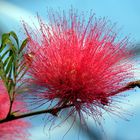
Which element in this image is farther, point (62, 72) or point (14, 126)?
point (14, 126)

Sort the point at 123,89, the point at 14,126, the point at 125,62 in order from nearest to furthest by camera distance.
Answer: the point at 123,89 < the point at 125,62 < the point at 14,126

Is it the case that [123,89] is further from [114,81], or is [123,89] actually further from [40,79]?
[40,79]

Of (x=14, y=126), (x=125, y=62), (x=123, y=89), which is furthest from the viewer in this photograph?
(x=14, y=126)

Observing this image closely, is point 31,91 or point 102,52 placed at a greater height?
point 102,52

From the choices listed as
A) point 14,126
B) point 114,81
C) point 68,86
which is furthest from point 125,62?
point 14,126

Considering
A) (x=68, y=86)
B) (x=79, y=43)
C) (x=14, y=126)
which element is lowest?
(x=14, y=126)

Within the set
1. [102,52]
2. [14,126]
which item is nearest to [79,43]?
[102,52]

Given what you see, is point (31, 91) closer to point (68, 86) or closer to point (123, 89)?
point (68, 86)
